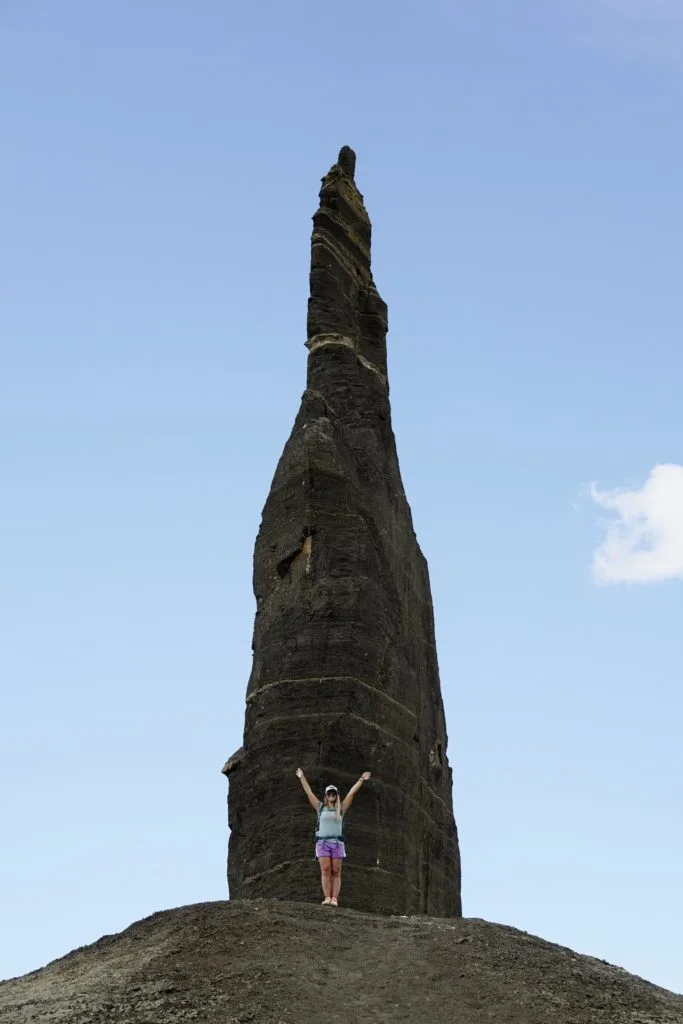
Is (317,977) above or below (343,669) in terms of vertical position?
below

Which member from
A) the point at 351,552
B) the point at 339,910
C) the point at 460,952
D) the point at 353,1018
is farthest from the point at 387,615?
the point at 353,1018

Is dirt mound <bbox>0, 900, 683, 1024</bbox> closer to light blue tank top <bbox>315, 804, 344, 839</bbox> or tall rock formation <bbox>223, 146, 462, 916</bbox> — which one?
light blue tank top <bbox>315, 804, 344, 839</bbox>

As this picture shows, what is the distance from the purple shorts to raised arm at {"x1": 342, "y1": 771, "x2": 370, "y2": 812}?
38 cm

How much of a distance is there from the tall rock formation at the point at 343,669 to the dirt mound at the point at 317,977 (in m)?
2.51

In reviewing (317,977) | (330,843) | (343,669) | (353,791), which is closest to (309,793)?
(353,791)

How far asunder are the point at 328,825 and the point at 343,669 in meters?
2.83

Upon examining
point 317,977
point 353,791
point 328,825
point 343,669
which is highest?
point 343,669

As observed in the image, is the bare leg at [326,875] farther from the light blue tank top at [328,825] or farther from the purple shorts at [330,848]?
the light blue tank top at [328,825]

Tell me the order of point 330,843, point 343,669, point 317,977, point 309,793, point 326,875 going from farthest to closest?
point 343,669 → point 309,793 → point 326,875 → point 330,843 → point 317,977

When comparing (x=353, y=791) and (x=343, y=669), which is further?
(x=343, y=669)

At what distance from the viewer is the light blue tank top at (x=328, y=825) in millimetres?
15570

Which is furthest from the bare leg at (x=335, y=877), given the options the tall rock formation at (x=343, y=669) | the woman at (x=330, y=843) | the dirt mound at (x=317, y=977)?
the tall rock formation at (x=343, y=669)

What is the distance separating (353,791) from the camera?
625 inches

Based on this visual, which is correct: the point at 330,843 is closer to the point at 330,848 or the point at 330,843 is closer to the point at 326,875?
the point at 330,848
